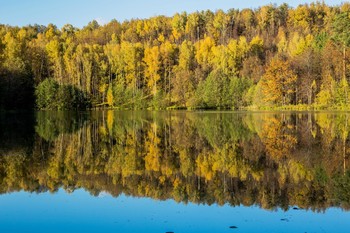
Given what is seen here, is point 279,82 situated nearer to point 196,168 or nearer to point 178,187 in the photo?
point 196,168

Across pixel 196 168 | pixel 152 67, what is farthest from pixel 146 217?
pixel 152 67

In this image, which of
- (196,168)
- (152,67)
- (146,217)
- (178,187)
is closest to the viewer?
(146,217)

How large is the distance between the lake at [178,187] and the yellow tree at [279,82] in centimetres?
4956

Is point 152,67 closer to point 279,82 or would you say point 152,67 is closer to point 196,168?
point 279,82

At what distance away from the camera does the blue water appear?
8805 millimetres

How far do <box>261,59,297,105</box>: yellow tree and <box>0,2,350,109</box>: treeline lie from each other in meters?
0.16

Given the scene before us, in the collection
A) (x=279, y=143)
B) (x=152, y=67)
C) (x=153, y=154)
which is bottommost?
(x=153, y=154)

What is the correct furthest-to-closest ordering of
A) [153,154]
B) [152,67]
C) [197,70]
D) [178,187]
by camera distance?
[152,67] → [197,70] → [153,154] → [178,187]

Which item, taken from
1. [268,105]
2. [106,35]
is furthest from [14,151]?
[106,35]

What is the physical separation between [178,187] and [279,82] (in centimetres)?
6167

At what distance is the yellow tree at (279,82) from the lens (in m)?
70.8

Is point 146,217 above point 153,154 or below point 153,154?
below

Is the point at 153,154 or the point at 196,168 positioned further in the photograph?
the point at 153,154

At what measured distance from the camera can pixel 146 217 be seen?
31.7 feet
